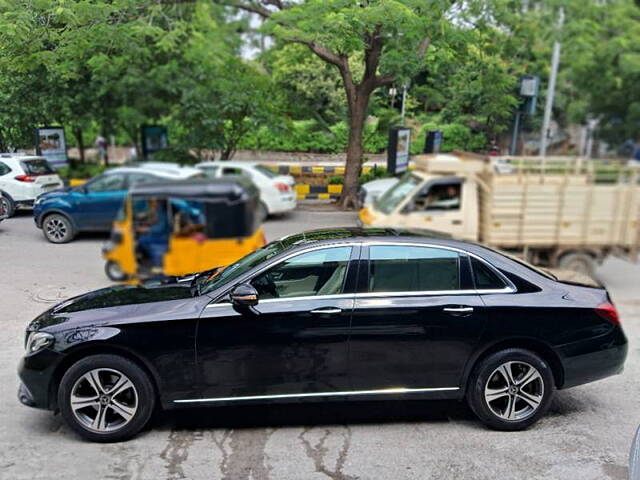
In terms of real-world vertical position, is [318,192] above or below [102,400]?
above

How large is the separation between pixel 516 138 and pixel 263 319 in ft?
11.6

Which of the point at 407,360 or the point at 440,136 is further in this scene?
the point at 440,136

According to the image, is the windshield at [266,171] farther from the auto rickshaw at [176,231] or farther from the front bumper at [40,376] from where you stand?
the front bumper at [40,376]

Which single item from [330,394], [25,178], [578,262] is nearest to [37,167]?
[25,178]

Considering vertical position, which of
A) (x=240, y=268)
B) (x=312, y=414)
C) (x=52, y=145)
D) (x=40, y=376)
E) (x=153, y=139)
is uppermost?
(x=153, y=139)

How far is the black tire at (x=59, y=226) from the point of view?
5.34 m

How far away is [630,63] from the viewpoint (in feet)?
23.1

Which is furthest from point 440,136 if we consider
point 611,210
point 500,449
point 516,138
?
point 500,449

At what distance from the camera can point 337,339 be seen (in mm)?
3881

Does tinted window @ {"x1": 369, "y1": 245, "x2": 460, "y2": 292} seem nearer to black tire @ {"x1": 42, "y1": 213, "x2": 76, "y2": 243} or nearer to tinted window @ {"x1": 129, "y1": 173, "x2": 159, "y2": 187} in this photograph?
tinted window @ {"x1": 129, "y1": 173, "x2": 159, "y2": 187}

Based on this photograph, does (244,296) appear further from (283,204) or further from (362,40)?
(362,40)

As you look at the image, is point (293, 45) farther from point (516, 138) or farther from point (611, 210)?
point (611, 210)

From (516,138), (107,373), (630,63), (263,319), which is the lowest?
(107,373)

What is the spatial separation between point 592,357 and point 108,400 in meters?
3.70
